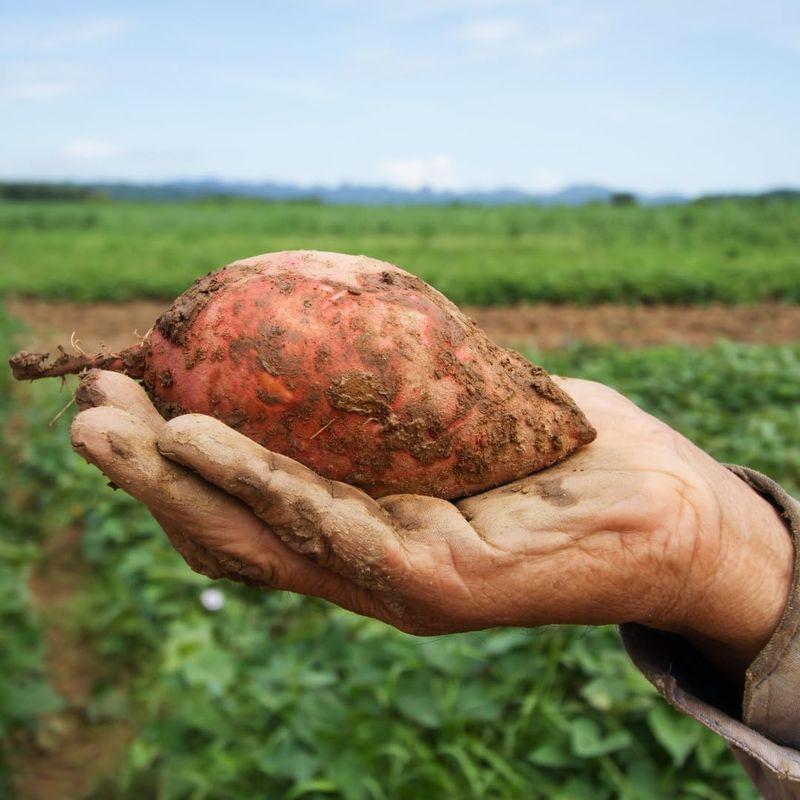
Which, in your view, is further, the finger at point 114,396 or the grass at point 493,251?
the grass at point 493,251

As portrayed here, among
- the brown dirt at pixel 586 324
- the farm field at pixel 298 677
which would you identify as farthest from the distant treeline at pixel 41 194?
the farm field at pixel 298 677

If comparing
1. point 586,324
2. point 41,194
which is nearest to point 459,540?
point 586,324

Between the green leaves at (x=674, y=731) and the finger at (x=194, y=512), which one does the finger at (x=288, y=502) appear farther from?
the green leaves at (x=674, y=731)

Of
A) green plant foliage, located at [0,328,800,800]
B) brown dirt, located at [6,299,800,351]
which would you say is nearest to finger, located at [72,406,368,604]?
green plant foliage, located at [0,328,800,800]

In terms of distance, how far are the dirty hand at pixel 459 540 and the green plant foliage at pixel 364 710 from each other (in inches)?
29.1

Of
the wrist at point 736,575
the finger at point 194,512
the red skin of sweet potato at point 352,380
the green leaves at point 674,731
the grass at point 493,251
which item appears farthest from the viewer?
the grass at point 493,251

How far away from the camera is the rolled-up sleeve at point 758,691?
1.38m

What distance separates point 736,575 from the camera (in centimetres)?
147

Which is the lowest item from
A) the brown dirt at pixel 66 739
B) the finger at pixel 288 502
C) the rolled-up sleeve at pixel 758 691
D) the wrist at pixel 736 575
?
the brown dirt at pixel 66 739

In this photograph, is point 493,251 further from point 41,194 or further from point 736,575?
point 41,194

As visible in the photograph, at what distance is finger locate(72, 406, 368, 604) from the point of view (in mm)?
1365

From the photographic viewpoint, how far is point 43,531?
512 cm

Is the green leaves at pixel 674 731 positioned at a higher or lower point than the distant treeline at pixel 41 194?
lower

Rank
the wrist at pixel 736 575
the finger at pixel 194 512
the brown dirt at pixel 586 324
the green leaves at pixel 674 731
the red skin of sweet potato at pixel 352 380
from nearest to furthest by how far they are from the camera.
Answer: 1. the finger at pixel 194 512
2. the wrist at pixel 736 575
3. the red skin of sweet potato at pixel 352 380
4. the green leaves at pixel 674 731
5. the brown dirt at pixel 586 324
